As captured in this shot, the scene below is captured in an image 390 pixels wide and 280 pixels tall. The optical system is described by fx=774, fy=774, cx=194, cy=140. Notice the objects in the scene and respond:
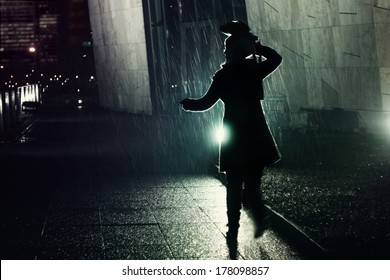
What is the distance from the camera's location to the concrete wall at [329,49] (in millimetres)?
16891

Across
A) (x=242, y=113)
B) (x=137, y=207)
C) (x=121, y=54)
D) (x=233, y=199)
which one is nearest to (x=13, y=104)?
(x=121, y=54)

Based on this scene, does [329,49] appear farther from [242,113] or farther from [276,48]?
[242,113]

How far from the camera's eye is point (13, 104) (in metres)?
29.0

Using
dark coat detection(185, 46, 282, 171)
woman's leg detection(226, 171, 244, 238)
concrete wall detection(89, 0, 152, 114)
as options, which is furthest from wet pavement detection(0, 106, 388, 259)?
concrete wall detection(89, 0, 152, 114)

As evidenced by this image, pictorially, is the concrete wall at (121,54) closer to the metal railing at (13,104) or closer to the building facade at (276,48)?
the building facade at (276,48)

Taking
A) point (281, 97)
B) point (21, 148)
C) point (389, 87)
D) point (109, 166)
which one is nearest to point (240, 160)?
point (109, 166)

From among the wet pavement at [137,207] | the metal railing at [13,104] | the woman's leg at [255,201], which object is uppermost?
the woman's leg at [255,201]

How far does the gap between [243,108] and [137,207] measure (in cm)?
351

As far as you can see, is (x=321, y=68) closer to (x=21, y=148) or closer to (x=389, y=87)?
(x=389, y=87)

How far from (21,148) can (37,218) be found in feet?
34.1

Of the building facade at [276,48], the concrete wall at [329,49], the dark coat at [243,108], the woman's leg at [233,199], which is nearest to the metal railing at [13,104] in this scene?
the building facade at [276,48]

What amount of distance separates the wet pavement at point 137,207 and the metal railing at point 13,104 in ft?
25.5

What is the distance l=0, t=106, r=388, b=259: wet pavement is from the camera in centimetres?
732

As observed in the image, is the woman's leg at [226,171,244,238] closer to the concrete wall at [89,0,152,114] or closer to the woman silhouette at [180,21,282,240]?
the woman silhouette at [180,21,282,240]
